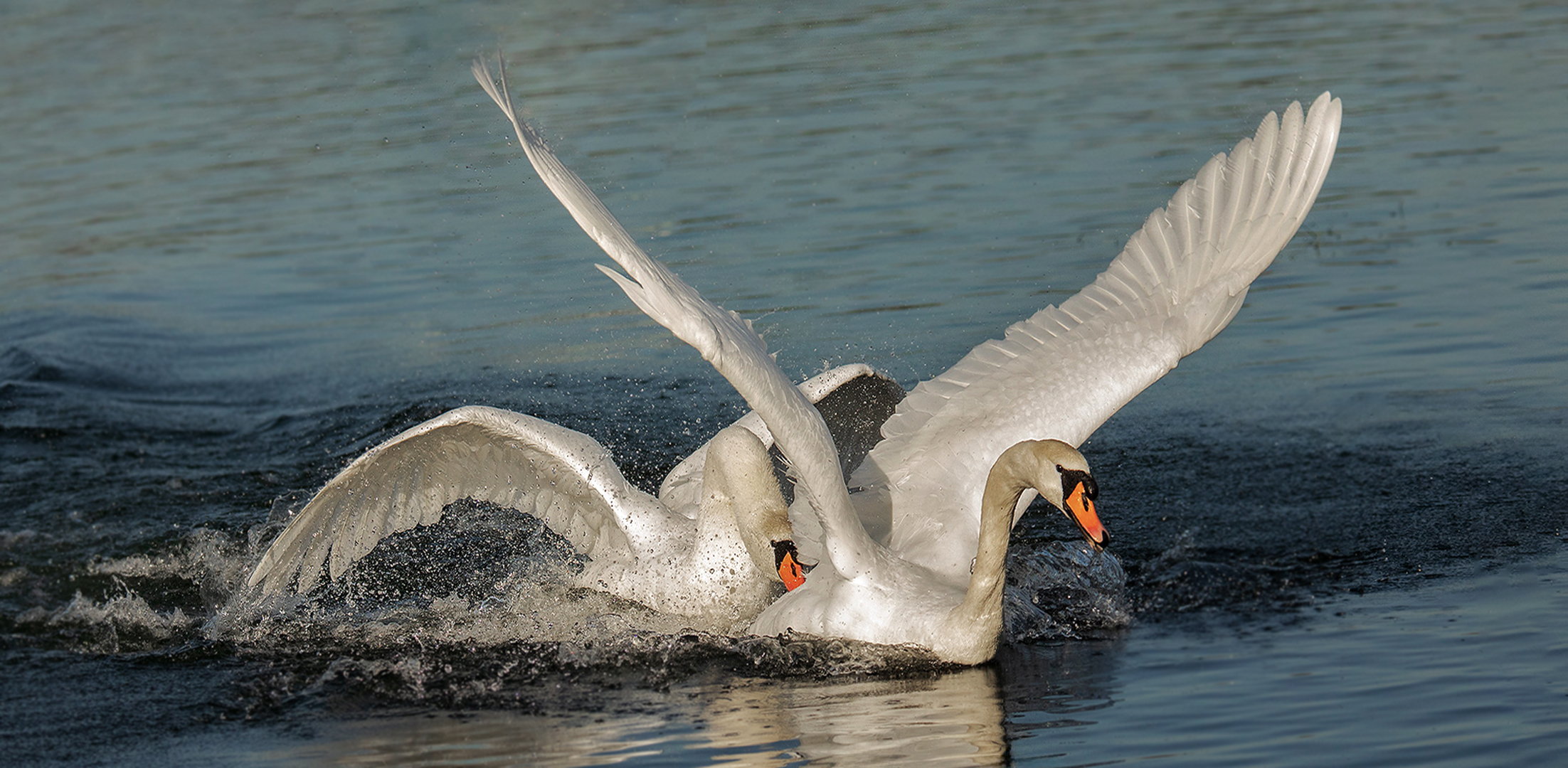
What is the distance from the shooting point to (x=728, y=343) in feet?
19.3

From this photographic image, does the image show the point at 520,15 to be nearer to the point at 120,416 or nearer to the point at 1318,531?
the point at 120,416

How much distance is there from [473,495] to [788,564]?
7.63ft

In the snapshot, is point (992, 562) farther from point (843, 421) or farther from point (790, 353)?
point (790, 353)

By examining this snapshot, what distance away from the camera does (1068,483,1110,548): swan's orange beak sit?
19.7 ft

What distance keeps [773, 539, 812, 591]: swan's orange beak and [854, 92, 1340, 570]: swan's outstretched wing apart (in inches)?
29.7

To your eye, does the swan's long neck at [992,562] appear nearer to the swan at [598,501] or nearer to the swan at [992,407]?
the swan at [992,407]

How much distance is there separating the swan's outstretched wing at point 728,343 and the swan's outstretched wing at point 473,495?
157 centimetres

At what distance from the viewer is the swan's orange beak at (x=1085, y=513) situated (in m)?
6.01

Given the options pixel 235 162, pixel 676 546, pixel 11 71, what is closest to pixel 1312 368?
pixel 676 546

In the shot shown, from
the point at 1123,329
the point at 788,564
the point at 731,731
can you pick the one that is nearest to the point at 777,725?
the point at 731,731

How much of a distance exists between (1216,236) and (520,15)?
19.5 m

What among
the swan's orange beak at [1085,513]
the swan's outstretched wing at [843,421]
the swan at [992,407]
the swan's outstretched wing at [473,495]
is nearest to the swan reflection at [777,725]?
the swan at [992,407]

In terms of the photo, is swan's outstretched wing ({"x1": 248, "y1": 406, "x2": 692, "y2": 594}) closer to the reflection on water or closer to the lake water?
the lake water

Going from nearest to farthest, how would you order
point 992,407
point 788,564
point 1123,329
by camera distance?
point 788,564
point 1123,329
point 992,407
